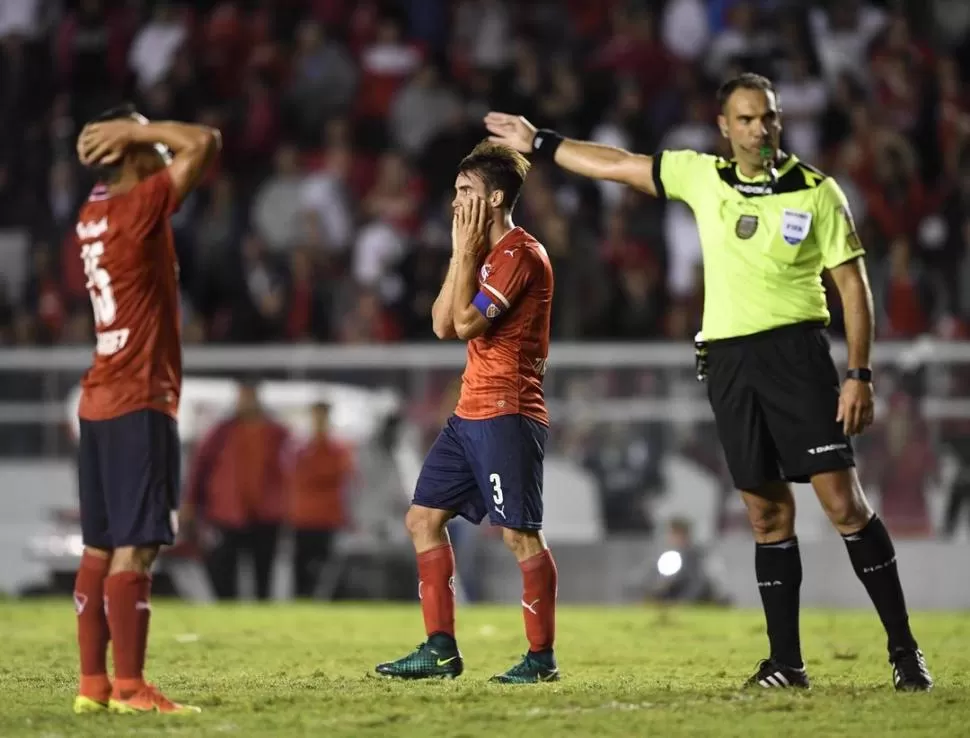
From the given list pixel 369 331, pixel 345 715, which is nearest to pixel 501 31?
pixel 369 331

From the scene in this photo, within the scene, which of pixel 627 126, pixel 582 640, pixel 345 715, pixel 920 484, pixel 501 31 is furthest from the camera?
pixel 501 31

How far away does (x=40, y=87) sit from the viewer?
19.2m

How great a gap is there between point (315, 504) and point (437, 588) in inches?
286

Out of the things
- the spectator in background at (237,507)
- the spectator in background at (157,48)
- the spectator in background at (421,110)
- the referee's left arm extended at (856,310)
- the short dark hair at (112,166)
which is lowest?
the spectator in background at (237,507)

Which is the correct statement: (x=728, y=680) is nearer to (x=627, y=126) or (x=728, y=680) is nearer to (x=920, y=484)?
(x=920, y=484)

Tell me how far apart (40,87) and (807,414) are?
14.1 meters

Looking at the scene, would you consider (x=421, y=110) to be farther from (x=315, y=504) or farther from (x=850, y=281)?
(x=850, y=281)

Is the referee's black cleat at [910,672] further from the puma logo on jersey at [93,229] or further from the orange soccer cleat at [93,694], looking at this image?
the puma logo on jersey at [93,229]

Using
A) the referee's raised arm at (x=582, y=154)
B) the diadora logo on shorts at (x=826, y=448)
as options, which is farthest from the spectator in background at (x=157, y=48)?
the diadora logo on shorts at (x=826, y=448)

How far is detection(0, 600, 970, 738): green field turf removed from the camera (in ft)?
20.2

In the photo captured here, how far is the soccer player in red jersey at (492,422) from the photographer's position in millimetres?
7484

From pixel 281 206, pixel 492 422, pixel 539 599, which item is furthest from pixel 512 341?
pixel 281 206

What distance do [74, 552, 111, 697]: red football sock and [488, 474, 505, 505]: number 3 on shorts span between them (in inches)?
65.7

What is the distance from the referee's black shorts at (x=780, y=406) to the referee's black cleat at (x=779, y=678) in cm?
76
